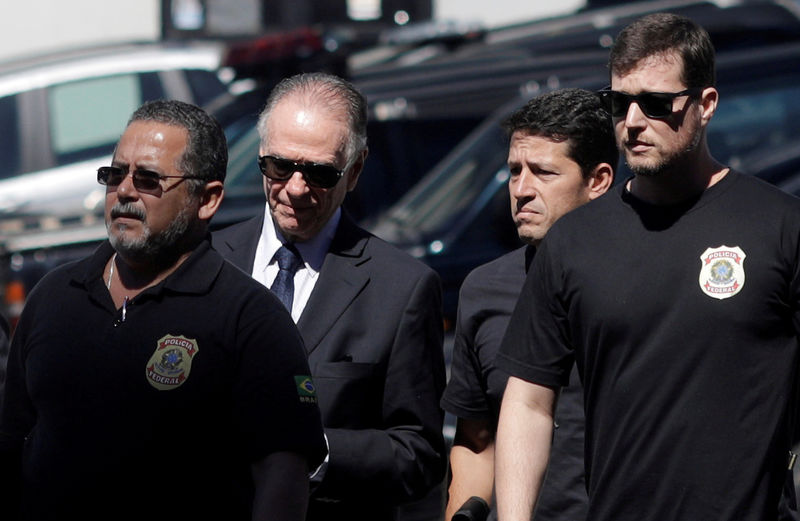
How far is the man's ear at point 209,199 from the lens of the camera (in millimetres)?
3533

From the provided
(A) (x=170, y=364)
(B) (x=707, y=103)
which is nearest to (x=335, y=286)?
(A) (x=170, y=364)

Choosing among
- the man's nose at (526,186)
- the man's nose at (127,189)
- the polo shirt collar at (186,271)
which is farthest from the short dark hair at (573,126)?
the man's nose at (127,189)

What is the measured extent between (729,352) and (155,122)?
1.33 metres

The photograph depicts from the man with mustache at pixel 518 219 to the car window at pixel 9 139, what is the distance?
690 cm

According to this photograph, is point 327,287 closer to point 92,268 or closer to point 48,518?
point 92,268

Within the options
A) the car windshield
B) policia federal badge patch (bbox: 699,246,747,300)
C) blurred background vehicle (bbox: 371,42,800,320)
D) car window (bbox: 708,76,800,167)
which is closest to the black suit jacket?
policia federal badge patch (bbox: 699,246,747,300)

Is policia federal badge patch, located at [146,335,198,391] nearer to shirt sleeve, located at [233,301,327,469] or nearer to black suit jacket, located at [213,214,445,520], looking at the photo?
shirt sleeve, located at [233,301,327,469]

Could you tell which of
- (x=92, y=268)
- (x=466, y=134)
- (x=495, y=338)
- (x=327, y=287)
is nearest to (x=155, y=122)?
(x=92, y=268)

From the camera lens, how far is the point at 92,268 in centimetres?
348

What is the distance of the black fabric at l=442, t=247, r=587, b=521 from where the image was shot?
150 inches

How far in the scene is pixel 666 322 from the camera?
11.2 ft

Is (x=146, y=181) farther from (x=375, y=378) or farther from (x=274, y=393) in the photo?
(x=375, y=378)

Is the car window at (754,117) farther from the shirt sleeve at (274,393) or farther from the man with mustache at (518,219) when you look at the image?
the shirt sleeve at (274,393)

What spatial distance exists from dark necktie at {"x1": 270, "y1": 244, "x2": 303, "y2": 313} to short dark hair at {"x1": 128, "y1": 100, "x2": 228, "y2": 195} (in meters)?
0.50
